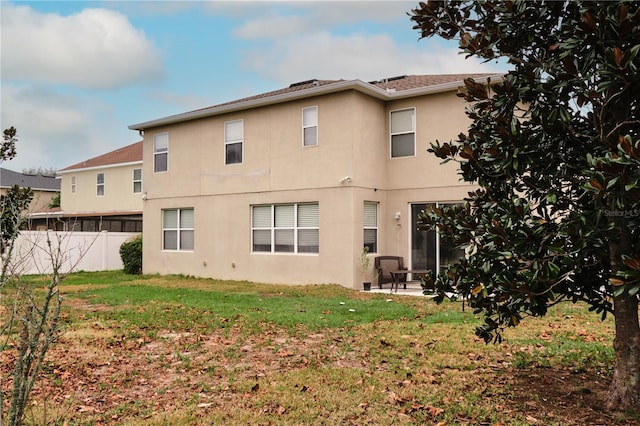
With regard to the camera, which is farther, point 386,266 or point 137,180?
point 137,180

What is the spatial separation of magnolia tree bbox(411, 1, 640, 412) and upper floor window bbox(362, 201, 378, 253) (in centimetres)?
1006

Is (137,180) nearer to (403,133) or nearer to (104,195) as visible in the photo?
(104,195)

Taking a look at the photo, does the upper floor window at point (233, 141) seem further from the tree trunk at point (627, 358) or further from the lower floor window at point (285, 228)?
the tree trunk at point (627, 358)

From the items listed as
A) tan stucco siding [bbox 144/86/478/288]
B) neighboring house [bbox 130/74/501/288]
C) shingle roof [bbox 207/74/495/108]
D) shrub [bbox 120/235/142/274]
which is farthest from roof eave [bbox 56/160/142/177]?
shingle roof [bbox 207/74/495/108]

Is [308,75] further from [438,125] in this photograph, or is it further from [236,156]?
[438,125]

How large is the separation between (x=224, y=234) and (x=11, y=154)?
7.34 meters

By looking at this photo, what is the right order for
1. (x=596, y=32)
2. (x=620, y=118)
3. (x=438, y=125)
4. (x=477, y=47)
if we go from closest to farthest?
(x=596, y=32), (x=620, y=118), (x=477, y=47), (x=438, y=125)

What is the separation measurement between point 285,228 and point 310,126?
3315 millimetres

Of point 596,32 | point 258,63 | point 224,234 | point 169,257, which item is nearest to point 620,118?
point 596,32

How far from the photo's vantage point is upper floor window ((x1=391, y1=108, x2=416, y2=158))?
601 inches

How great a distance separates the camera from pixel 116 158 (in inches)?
1224

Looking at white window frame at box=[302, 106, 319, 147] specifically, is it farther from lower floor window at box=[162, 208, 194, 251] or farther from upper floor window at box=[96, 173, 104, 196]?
upper floor window at box=[96, 173, 104, 196]

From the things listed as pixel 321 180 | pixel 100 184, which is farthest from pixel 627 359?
pixel 100 184

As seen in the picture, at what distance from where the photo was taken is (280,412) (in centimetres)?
456
